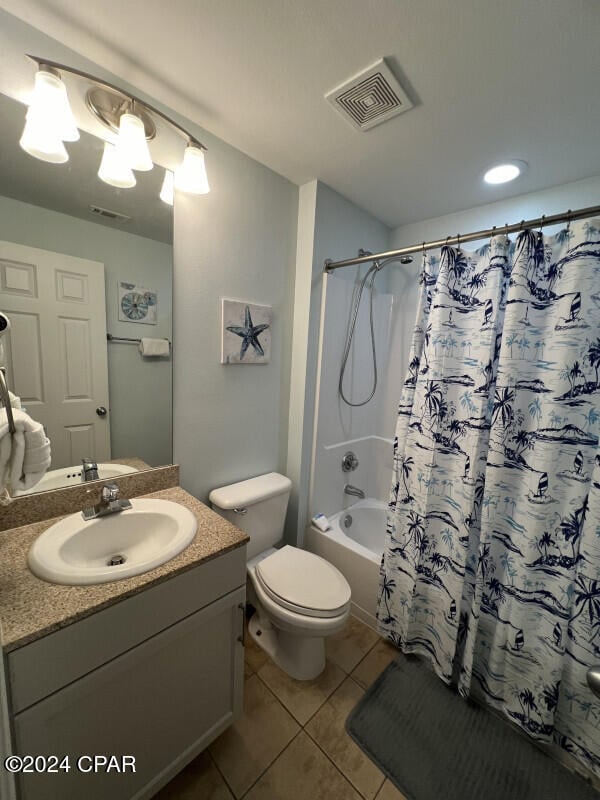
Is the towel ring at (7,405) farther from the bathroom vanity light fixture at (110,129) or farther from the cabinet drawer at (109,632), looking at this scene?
the bathroom vanity light fixture at (110,129)

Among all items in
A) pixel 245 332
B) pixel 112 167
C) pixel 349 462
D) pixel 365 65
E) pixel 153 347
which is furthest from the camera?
pixel 349 462

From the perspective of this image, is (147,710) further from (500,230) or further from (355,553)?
(500,230)

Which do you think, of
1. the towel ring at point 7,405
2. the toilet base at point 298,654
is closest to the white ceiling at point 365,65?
the towel ring at point 7,405

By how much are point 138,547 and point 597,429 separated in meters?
1.70

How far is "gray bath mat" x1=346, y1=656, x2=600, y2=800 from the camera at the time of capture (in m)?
1.10

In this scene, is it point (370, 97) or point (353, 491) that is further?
point (353, 491)

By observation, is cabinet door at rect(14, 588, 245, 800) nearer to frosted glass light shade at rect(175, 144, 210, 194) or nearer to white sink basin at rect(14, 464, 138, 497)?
white sink basin at rect(14, 464, 138, 497)

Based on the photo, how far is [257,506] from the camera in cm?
160

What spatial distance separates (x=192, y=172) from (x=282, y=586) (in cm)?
176

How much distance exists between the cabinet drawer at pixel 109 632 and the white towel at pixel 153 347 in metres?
0.85

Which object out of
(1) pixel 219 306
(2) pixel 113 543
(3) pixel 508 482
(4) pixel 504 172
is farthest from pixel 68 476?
(4) pixel 504 172

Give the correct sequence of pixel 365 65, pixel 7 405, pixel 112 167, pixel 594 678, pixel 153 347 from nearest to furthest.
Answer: pixel 594 678
pixel 7 405
pixel 365 65
pixel 112 167
pixel 153 347

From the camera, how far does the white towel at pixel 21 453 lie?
2.59 feet

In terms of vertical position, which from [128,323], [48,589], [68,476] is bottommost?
[48,589]
